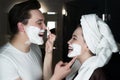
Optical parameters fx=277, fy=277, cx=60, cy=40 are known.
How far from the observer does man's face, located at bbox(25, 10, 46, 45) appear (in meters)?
1.34

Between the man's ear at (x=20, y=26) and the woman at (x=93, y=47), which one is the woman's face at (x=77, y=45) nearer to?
the woman at (x=93, y=47)

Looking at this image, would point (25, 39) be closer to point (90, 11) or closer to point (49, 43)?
point (49, 43)

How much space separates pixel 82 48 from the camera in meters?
1.31

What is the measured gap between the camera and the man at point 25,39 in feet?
4.25

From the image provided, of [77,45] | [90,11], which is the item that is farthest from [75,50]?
[90,11]

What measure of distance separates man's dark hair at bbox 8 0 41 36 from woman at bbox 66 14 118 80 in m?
0.27

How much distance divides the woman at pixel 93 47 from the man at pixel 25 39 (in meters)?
0.07

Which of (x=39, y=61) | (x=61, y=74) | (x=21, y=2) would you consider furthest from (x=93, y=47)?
(x=21, y=2)

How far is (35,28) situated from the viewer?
4.42 ft

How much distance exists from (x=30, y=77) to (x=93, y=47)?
Answer: 33 centimetres

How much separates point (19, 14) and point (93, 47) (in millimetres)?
384

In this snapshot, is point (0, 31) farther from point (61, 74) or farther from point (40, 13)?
point (61, 74)

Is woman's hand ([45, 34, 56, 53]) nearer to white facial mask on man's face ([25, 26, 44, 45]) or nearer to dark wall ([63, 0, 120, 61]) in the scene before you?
white facial mask on man's face ([25, 26, 44, 45])

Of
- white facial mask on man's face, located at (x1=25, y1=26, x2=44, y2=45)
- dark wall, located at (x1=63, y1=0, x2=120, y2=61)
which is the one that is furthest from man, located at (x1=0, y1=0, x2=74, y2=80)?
dark wall, located at (x1=63, y1=0, x2=120, y2=61)
